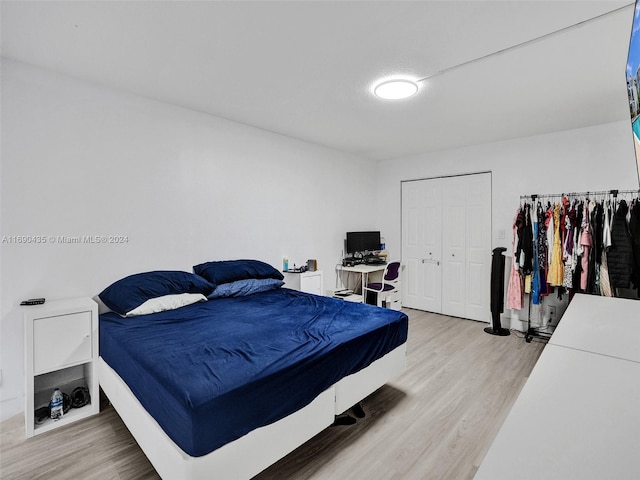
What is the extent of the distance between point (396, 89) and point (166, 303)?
277 centimetres

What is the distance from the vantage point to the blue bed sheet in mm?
1481

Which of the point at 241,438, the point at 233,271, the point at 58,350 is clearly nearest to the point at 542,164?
the point at 233,271

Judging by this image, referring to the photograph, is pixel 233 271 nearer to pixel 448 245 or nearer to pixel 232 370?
pixel 232 370

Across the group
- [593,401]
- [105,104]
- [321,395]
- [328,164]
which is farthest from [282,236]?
[593,401]

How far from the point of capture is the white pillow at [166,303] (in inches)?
104

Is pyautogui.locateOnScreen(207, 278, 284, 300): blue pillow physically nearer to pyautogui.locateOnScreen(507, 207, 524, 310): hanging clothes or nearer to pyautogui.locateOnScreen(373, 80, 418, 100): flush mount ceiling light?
pyautogui.locateOnScreen(373, 80, 418, 100): flush mount ceiling light

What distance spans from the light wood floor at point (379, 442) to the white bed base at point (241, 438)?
212mm

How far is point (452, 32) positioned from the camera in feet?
6.73

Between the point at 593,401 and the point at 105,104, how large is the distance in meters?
3.76

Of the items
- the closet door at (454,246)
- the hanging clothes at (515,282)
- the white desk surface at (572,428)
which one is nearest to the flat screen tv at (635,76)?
the white desk surface at (572,428)

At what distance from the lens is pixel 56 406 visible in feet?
7.55

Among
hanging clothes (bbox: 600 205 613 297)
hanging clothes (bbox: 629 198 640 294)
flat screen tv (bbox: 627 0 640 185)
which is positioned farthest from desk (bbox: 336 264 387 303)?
flat screen tv (bbox: 627 0 640 185)

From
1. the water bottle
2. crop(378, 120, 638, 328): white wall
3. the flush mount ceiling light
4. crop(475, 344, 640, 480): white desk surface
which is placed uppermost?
the flush mount ceiling light

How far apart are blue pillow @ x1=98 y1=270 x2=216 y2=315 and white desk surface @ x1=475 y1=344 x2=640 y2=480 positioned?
8.84ft
